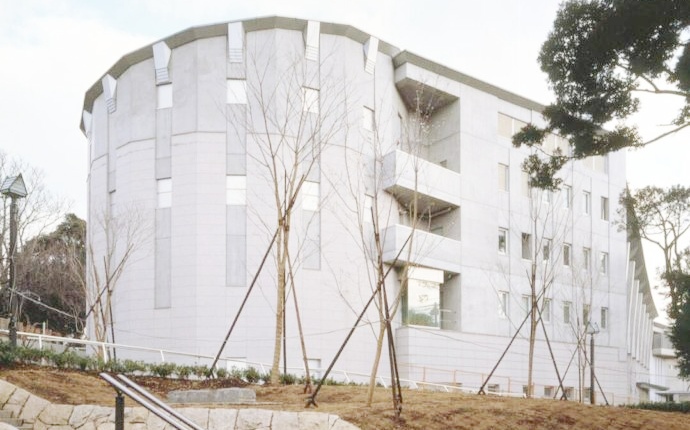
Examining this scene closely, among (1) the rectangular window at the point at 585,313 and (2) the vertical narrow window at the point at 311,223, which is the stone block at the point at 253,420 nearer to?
(2) the vertical narrow window at the point at 311,223

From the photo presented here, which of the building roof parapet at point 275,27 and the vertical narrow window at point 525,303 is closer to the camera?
the building roof parapet at point 275,27

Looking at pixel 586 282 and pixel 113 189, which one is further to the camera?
pixel 586 282

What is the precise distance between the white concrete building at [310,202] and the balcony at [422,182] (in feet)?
0.32

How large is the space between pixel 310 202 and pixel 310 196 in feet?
0.80

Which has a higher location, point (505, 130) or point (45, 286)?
point (505, 130)

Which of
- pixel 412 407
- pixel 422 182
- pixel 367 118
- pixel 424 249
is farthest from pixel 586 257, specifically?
pixel 412 407

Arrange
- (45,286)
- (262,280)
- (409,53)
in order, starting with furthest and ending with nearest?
(45,286), (409,53), (262,280)

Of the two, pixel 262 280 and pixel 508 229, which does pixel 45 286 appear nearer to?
pixel 262 280

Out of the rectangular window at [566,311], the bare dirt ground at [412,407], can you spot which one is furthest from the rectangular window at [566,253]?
the bare dirt ground at [412,407]

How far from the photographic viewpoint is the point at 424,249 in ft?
97.1

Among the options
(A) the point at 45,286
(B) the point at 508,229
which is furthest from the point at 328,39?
(A) the point at 45,286

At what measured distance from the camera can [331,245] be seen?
92.3 feet

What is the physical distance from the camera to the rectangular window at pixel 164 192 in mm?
28625

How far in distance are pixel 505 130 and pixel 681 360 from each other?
51.8ft
